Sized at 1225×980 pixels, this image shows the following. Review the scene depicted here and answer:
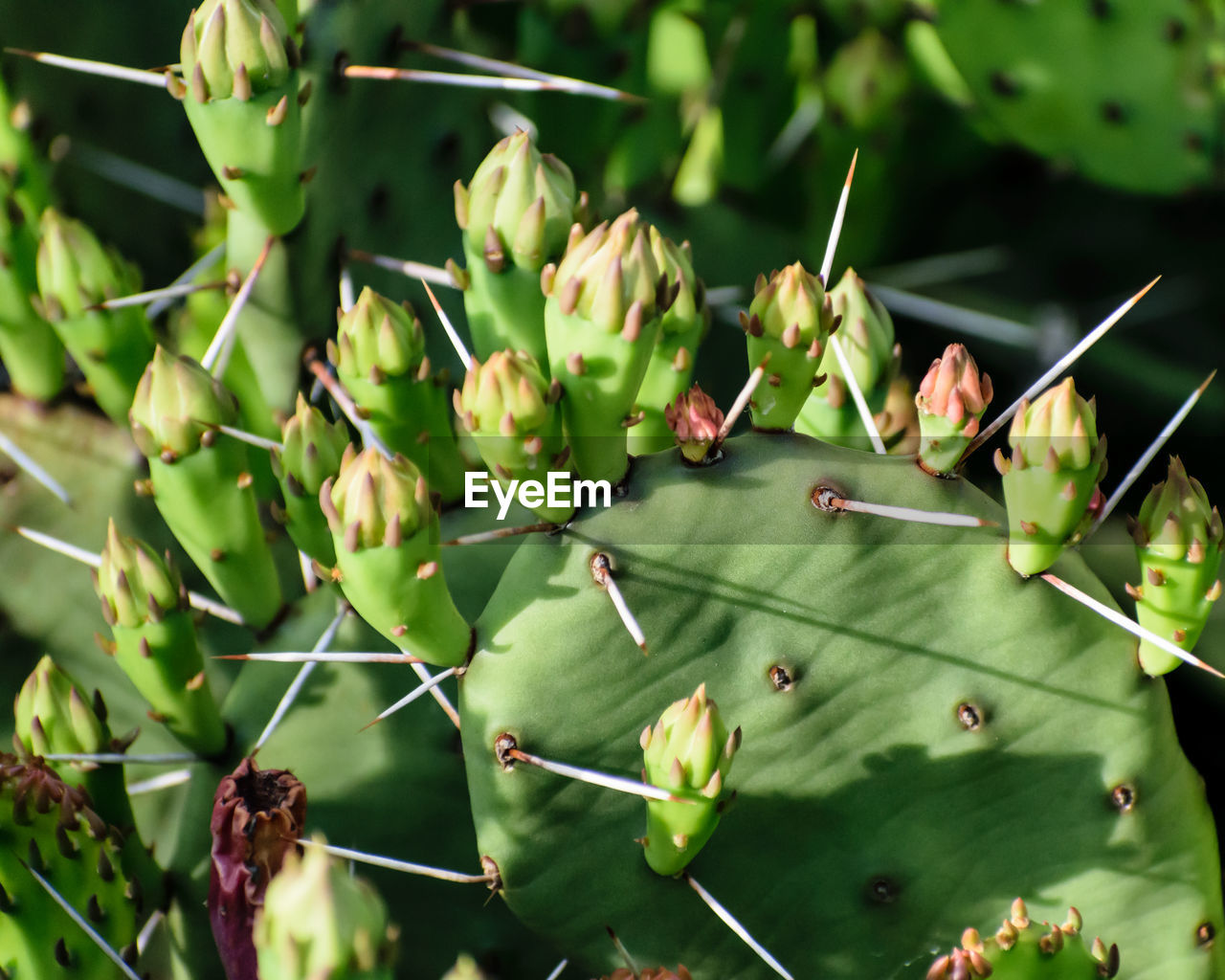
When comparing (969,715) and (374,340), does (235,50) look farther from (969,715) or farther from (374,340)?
(969,715)

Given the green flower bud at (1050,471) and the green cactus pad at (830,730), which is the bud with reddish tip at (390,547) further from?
the green flower bud at (1050,471)

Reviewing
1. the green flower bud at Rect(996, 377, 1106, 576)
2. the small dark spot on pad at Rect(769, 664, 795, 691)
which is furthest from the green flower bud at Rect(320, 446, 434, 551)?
the green flower bud at Rect(996, 377, 1106, 576)

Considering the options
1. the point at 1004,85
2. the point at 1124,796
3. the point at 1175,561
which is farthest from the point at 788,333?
the point at 1004,85

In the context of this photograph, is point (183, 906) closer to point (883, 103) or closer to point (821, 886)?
point (821, 886)

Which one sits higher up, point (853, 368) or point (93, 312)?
point (93, 312)

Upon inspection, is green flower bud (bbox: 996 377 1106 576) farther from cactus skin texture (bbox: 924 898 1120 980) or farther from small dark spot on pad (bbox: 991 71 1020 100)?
small dark spot on pad (bbox: 991 71 1020 100)

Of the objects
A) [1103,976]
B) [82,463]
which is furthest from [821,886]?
[82,463]

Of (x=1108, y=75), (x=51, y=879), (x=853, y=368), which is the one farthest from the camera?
(x=1108, y=75)
